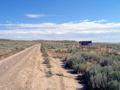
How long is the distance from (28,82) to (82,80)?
12.6 feet

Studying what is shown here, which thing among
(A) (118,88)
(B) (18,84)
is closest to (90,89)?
(A) (118,88)

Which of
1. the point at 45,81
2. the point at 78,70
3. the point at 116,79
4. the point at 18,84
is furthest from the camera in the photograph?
the point at 78,70

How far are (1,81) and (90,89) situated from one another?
6690 millimetres

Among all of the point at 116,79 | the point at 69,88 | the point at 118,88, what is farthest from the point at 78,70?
the point at 118,88

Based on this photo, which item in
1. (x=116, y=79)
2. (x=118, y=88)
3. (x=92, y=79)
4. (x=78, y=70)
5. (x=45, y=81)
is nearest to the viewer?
(x=118, y=88)

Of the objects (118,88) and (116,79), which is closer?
(118,88)

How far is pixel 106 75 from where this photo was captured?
1956cm

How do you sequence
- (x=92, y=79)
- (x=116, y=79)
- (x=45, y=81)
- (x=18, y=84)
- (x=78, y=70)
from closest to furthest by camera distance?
1. (x=116, y=79)
2. (x=92, y=79)
3. (x=18, y=84)
4. (x=45, y=81)
5. (x=78, y=70)

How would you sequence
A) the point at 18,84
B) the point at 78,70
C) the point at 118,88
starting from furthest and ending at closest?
the point at 78,70 < the point at 18,84 < the point at 118,88

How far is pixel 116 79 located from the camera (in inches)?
697

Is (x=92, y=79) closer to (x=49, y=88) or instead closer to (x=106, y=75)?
(x=106, y=75)

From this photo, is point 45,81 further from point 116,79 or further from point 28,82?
point 116,79

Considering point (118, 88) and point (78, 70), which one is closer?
point (118, 88)

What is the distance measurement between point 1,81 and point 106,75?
7292 millimetres
